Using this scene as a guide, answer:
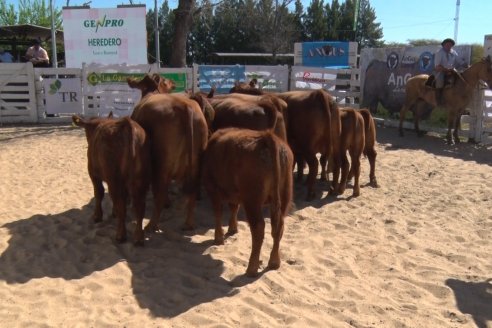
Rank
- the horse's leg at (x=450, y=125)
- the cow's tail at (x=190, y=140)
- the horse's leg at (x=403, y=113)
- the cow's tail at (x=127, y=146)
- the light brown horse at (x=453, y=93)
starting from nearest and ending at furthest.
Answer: the cow's tail at (x=127, y=146) < the cow's tail at (x=190, y=140) < the light brown horse at (x=453, y=93) < the horse's leg at (x=450, y=125) < the horse's leg at (x=403, y=113)

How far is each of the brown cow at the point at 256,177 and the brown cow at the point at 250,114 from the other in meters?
1.22

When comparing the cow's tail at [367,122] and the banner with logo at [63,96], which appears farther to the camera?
the banner with logo at [63,96]

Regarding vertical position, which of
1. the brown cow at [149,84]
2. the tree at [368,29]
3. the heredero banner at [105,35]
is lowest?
the brown cow at [149,84]

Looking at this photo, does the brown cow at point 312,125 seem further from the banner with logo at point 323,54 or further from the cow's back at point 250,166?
the banner with logo at point 323,54

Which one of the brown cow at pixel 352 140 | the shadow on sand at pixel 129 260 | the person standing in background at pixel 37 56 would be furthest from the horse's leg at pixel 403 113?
the person standing in background at pixel 37 56

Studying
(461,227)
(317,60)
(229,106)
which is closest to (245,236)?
(229,106)

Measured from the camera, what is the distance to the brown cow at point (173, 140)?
5.06m

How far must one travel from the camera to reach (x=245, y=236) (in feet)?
17.8

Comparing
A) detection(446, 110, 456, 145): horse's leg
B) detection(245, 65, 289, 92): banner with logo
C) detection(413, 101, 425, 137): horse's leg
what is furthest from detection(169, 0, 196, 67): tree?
detection(446, 110, 456, 145): horse's leg

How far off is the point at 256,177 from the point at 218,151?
0.64m

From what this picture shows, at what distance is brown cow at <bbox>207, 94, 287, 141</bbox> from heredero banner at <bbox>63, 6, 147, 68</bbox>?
1406 cm

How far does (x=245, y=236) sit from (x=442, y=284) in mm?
2090

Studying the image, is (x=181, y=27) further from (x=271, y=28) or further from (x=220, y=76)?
(x=271, y=28)

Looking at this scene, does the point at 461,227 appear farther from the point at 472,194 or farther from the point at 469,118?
the point at 469,118
